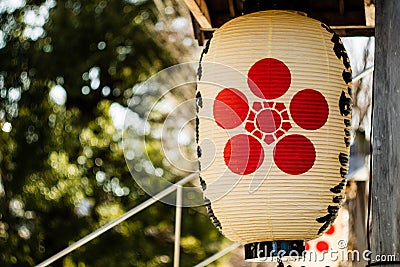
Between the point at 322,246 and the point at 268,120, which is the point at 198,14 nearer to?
the point at 268,120

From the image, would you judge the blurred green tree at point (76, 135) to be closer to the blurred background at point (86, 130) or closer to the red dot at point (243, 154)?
the blurred background at point (86, 130)

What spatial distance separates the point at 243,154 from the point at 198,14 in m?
0.61

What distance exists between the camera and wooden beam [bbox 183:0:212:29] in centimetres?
238

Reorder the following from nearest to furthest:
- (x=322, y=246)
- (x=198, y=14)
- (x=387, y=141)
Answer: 1. (x=387, y=141)
2. (x=198, y=14)
3. (x=322, y=246)

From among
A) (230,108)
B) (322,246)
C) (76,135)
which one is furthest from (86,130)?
(230,108)

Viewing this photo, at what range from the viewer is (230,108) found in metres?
2.05

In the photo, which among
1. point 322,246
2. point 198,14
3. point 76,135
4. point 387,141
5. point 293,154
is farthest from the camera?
point 76,135

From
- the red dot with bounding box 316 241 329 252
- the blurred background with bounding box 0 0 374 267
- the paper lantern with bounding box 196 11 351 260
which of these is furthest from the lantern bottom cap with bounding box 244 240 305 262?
the blurred background with bounding box 0 0 374 267

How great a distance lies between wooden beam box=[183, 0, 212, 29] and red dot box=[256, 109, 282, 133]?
49cm

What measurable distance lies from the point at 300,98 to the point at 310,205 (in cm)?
25

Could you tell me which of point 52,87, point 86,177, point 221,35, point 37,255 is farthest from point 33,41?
point 221,35

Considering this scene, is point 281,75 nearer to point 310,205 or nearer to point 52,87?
point 310,205

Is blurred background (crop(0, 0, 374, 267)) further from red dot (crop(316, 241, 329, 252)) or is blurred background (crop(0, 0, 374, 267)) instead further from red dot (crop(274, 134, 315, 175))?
red dot (crop(274, 134, 315, 175))

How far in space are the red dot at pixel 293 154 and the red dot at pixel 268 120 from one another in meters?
0.04
